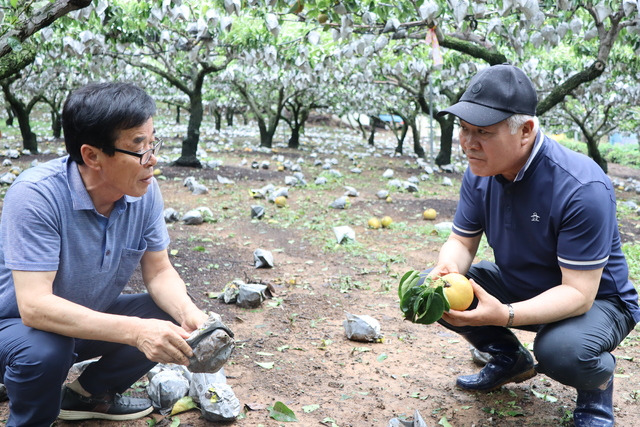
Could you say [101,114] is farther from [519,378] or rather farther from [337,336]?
[519,378]

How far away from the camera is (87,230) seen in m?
2.26

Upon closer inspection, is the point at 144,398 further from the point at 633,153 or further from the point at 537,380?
the point at 633,153

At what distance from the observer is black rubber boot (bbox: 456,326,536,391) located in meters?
2.89

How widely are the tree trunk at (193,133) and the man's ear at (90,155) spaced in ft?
33.5

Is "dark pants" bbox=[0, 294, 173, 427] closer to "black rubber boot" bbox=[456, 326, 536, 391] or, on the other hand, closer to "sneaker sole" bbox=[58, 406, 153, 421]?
"sneaker sole" bbox=[58, 406, 153, 421]

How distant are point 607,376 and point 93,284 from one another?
7.34 ft

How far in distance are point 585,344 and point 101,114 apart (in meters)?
2.15

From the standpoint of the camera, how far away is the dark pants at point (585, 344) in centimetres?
235

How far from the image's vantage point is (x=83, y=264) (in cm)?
227

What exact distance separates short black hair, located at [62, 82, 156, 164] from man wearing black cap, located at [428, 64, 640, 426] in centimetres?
132

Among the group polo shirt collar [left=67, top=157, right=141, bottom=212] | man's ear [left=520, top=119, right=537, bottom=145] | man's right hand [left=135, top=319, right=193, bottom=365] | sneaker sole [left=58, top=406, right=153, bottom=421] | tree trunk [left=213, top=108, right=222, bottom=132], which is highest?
man's ear [left=520, top=119, right=537, bottom=145]

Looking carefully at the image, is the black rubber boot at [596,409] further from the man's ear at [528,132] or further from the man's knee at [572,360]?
the man's ear at [528,132]

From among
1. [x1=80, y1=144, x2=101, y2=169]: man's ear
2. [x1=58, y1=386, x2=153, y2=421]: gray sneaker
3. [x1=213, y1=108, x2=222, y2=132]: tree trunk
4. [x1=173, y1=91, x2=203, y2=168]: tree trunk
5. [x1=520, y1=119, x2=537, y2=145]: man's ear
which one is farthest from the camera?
[x1=213, y1=108, x2=222, y2=132]: tree trunk

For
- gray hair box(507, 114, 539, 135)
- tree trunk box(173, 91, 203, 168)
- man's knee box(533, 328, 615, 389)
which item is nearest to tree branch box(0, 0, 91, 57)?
gray hair box(507, 114, 539, 135)
